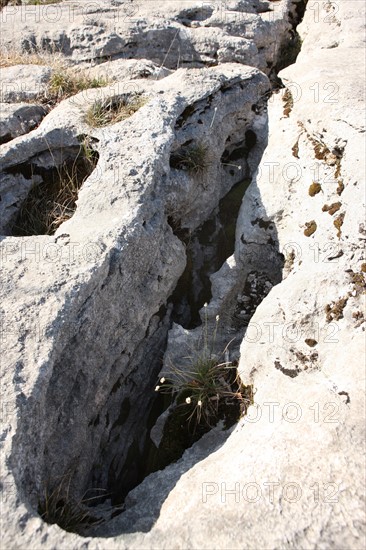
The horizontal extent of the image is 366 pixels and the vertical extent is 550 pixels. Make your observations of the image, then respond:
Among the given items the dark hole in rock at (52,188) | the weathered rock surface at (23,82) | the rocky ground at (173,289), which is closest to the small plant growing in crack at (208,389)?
the rocky ground at (173,289)

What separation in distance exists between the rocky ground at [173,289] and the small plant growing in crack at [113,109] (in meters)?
0.05

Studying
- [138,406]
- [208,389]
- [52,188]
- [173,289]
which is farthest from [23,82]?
[208,389]

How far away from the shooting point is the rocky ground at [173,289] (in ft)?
13.5

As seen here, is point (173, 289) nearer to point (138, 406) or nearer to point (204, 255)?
point (204, 255)

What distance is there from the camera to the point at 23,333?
5105 millimetres

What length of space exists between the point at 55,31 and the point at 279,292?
26.6 feet

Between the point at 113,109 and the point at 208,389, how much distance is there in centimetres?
479

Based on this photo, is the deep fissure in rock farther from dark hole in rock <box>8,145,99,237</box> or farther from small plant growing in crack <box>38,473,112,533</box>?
dark hole in rock <box>8,145,99,237</box>

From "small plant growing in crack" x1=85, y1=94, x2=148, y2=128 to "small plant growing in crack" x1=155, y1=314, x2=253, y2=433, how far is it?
3778mm

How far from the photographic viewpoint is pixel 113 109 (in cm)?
786

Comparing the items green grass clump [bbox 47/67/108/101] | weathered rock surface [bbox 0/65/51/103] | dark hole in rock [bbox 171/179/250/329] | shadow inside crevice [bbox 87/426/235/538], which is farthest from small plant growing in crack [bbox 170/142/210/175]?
shadow inside crevice [bbox 87/426/235/538]

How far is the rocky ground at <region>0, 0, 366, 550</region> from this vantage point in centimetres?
412

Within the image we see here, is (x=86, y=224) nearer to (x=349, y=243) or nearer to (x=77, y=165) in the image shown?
(x=77, y=165)

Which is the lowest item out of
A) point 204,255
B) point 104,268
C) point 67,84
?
point 204,255
